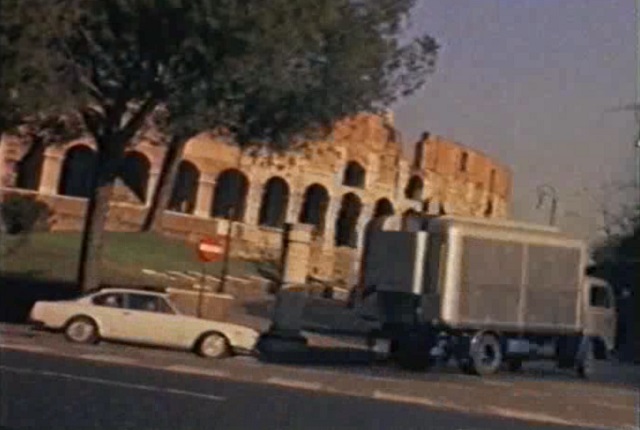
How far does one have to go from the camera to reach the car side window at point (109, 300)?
1256 cm

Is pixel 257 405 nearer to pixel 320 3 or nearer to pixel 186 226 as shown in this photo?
pixel 186 226

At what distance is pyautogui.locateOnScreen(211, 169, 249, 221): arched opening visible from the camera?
1062cm

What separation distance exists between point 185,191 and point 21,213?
1.87 m

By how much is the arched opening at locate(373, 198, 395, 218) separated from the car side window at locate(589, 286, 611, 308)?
357 centimetres

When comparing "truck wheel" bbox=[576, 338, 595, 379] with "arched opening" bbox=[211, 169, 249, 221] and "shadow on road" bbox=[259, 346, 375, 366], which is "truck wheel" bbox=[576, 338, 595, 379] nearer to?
"shadow on road" bbox=[259, 346, 375, 366]

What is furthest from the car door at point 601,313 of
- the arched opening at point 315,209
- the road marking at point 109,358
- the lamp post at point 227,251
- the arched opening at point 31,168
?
the arched opening at point 31,168

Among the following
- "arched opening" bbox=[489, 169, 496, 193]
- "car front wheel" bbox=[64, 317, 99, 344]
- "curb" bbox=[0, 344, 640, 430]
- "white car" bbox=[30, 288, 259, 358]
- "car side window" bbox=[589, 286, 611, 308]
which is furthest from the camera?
"car side window" bbox=[589, 286, 611, 308]

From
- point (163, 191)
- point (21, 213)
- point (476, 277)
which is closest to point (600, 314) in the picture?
point (476, 277)

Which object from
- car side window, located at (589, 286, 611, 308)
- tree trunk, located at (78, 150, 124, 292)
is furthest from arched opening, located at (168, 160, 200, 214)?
car side window, located at (589, 286, 611, 308)

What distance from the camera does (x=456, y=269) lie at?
622 inches

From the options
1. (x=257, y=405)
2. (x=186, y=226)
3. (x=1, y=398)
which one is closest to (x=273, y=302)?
(x=257, y=405)

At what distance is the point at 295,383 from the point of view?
13.1 m

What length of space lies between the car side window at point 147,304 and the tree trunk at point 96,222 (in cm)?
→ 38

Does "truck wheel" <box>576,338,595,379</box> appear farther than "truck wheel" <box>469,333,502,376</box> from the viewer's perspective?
Yes
